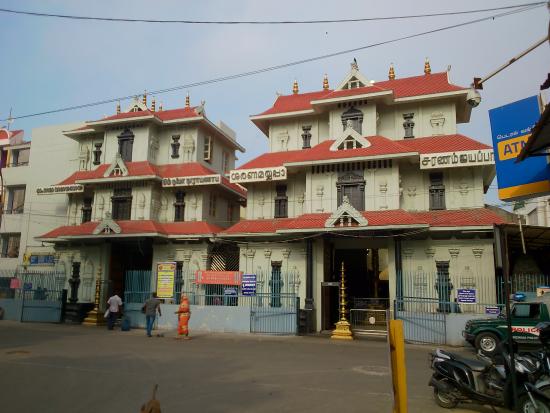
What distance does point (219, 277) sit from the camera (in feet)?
69.9

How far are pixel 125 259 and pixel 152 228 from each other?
5.41 meters

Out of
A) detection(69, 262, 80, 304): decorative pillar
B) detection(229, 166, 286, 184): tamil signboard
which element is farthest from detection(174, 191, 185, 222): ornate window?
detection(69, 262, 80, 304): decorative pillar

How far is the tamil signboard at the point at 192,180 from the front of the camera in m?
24.6

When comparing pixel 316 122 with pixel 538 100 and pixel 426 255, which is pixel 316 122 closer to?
pixel 426 255

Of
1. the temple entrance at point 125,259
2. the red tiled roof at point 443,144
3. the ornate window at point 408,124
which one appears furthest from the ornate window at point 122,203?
the ornate window at point 408,124

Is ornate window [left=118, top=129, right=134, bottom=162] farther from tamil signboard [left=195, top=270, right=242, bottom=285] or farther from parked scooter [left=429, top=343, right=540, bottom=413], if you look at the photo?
parked scooter [left=429, top=343, right=540, bottom=413]

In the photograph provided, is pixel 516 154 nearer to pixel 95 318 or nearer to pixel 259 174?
pixel 259 174

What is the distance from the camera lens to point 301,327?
19594mm

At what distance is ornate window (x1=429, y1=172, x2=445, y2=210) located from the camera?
2112 centimetres

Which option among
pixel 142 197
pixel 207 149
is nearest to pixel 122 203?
pixel 142 197

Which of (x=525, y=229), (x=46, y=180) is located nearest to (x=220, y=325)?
(x=525, y=229)

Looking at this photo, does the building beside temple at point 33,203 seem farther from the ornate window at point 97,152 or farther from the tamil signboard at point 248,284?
the tamil signboard at point 248,284

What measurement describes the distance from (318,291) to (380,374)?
35.3 feet

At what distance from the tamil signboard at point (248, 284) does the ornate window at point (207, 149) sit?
33.2 feet
